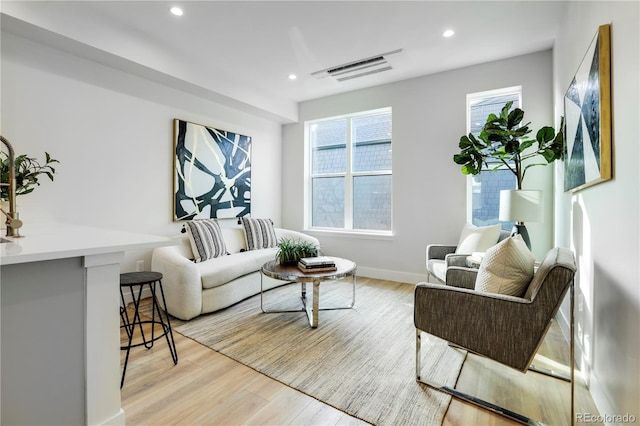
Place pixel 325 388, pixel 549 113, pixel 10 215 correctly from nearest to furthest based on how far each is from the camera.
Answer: pixel 10 215 → pixel 325 388 → pixel 549 113

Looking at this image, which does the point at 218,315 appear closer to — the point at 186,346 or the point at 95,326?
the point at 186,346

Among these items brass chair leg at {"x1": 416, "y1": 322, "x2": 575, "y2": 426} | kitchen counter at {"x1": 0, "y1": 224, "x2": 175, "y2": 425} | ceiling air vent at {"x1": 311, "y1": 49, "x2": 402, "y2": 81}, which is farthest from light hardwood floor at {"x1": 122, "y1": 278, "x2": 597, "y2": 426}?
ceiling air vent at {"x1": 311, "y1": 49, "x2": 402, "y2": 81}

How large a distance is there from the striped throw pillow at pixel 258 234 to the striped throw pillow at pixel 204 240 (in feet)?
1.52

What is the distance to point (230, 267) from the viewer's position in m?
3.05

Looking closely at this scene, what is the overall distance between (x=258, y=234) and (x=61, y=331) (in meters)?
2.85

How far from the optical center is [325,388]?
1783 mm

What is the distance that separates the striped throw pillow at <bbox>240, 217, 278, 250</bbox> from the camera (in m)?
3.99

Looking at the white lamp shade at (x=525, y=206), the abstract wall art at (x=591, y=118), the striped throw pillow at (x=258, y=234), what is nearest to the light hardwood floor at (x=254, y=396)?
the white lamp shade at (x=525, y=206)

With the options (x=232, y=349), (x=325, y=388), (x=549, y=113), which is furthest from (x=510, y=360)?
(x=549, y=113)

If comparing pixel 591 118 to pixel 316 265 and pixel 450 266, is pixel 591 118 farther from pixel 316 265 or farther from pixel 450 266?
pixel 316 265

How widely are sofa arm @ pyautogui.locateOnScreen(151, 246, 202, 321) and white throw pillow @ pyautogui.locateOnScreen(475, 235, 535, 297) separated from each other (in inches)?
90.7

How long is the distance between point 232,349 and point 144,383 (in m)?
0.59

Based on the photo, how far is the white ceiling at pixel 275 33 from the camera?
249cm

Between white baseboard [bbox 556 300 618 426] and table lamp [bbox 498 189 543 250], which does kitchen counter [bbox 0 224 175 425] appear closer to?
white baseboard [bbox 556 300 618 426]
